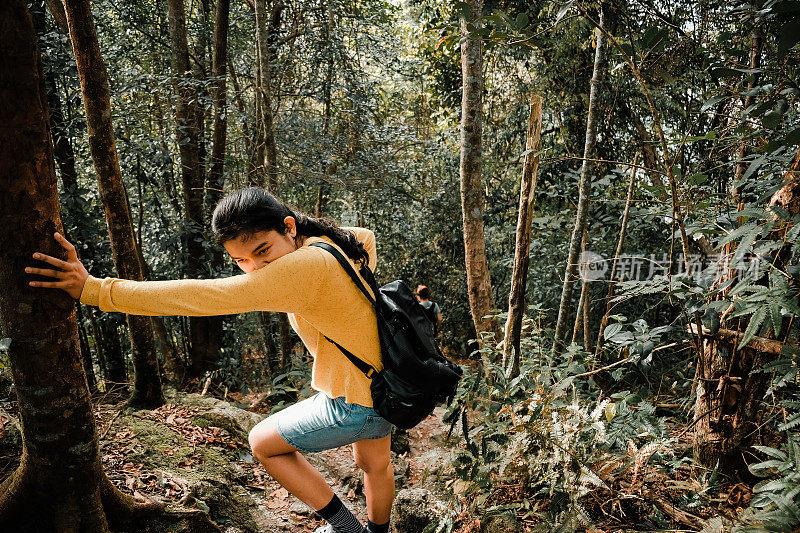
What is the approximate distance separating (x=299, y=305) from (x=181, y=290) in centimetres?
44

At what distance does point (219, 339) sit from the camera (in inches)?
258

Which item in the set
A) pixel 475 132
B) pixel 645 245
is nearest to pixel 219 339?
pixel 475 132

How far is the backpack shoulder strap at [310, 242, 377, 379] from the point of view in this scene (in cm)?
197

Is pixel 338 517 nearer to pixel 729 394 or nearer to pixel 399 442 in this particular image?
pixel 729 394

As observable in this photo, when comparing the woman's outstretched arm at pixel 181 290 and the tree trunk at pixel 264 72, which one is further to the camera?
the tree trunk at pixel 264 72

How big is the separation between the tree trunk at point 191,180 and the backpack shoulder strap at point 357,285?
4.53 m

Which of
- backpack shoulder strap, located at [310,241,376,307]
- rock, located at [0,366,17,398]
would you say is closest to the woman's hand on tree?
backpack shoulder strap, located at [310,241,376,307]

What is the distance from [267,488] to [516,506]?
185cm

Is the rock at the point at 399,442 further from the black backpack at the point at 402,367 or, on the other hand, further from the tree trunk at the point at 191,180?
the tree trunk at the point at 191,180

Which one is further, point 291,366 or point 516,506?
point 291,366

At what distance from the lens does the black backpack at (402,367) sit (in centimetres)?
210

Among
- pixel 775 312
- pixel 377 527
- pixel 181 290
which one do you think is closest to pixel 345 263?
pixel 181 290

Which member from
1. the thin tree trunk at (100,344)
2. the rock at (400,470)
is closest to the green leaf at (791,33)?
the rock at (400,470)

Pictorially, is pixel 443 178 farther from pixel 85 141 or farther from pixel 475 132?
pixel 85 141
